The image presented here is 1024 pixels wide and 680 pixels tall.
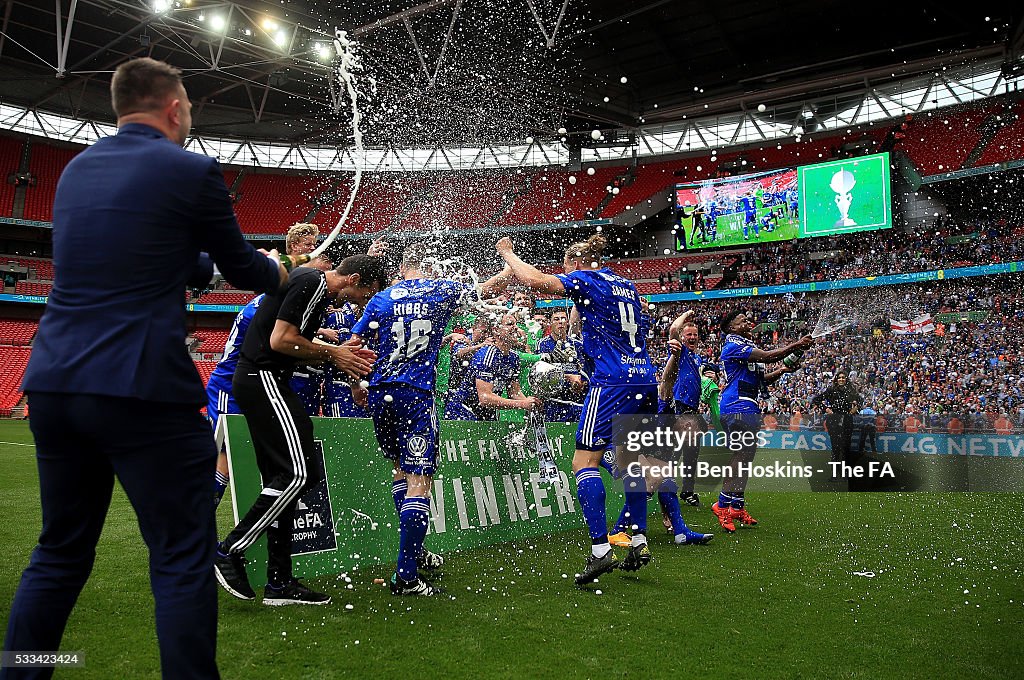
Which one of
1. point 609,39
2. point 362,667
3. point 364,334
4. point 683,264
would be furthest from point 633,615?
point 683,264

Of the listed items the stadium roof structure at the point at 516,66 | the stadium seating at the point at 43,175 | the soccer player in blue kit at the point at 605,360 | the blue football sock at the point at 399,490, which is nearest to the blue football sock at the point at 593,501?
the soccer player in blue kit at the point at 605,360

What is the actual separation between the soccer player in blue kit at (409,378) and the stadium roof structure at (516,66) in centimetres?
1770

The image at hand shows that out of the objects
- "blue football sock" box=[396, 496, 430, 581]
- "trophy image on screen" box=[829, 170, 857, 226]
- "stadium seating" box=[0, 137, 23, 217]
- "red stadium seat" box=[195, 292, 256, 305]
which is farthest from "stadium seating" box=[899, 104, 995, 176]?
"stadium seating" box=[0, 137, 23, 217]

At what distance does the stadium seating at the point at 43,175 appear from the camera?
3628 cm

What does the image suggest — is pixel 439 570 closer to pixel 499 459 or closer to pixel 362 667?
pixel 499 459

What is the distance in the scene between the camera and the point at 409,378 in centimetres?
508

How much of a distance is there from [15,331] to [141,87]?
127 feet

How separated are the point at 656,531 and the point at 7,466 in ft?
32.0

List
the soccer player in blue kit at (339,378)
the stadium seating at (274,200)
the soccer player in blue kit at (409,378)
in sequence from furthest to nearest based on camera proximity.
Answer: the stadium seating at (274,200)
the soccer player in blue kit at (339,378)
the soccer player in blue kit at (409,378)

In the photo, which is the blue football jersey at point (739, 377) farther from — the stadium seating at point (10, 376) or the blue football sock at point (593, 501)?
the stadium seating at point (10, 376)

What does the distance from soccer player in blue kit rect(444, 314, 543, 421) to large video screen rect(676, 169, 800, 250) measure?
78.4 feet

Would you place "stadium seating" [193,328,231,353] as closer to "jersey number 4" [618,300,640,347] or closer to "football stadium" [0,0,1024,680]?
"football stadium" [0,0,1024,680]

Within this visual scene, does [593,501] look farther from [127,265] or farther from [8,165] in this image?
A: [8,165]

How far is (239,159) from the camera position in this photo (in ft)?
135
